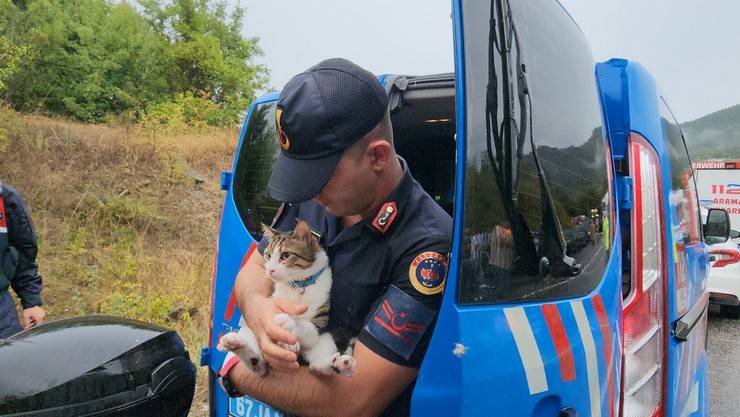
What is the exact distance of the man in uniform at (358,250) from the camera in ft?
4.03

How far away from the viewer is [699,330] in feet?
8.46

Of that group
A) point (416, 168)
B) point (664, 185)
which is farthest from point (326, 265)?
point (416, 168)

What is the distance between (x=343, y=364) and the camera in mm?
1203

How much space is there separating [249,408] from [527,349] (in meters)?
1.26

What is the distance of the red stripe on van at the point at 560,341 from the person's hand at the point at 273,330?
63cm

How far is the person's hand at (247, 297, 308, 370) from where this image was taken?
121 cm

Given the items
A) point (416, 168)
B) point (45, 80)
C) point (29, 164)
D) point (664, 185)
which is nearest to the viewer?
point (664, 185)

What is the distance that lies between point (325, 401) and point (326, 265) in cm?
40

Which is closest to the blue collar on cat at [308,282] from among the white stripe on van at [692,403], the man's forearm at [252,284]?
the man's forearm at [252,284]

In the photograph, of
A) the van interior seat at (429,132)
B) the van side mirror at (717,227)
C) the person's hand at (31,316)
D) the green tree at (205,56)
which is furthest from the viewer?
the green tree at (205,56)

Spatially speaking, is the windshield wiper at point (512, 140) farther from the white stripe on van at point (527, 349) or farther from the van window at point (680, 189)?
the van window at point (680, 189)

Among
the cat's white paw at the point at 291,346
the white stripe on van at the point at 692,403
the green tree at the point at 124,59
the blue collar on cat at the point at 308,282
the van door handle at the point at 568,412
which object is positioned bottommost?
the white stripe on van at the point at 692,403

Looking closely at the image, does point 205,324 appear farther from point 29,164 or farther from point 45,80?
point 45,80

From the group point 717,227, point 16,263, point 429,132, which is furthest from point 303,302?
point 717,227
